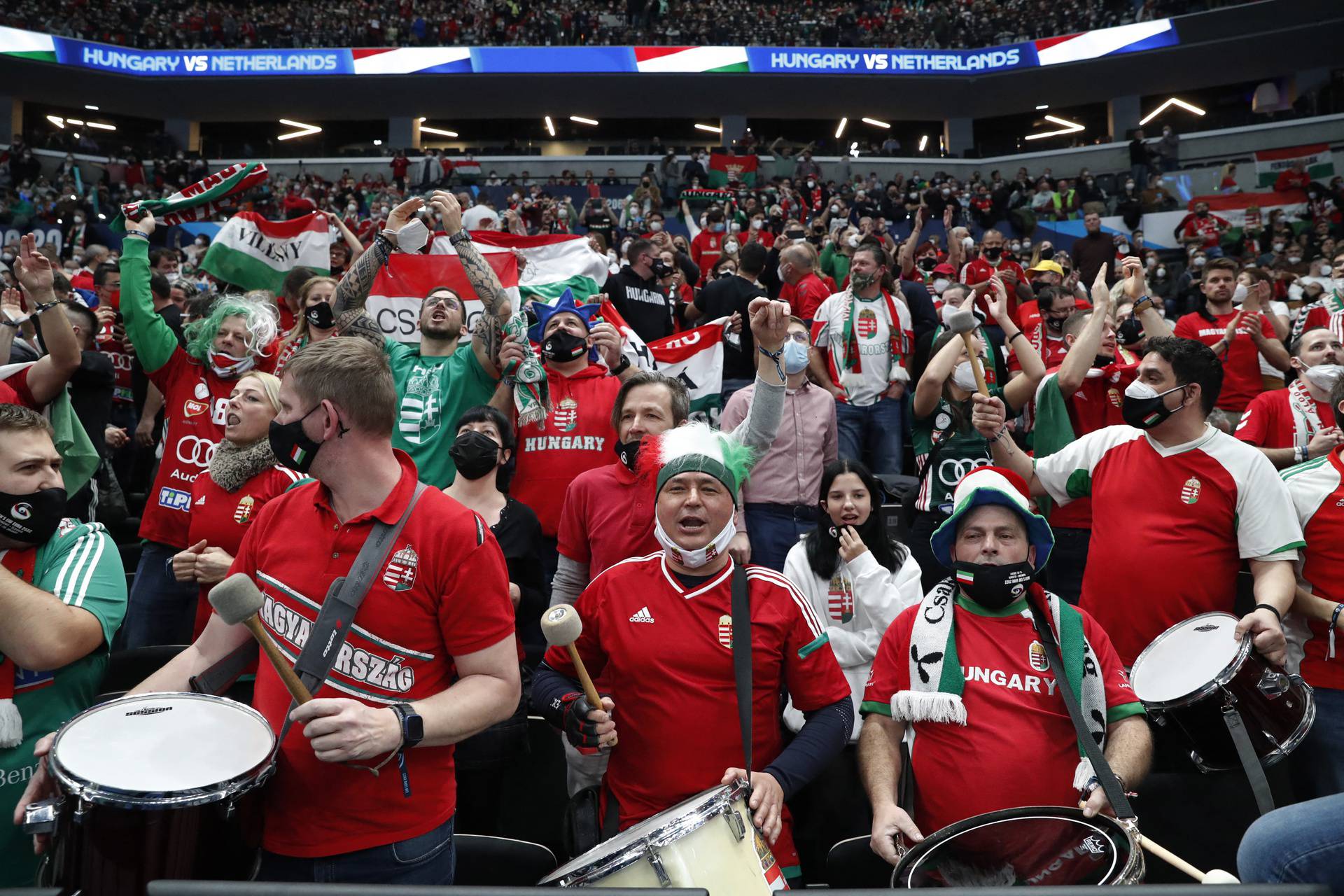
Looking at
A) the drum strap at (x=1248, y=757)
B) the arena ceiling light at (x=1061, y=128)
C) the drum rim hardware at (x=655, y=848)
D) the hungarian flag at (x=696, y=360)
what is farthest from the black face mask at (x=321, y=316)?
the arena ceiling light at (x=1061, y=128)

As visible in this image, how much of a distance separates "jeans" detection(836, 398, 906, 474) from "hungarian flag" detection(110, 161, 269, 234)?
14.3 feet

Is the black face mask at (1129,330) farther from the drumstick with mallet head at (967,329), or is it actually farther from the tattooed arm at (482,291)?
the tattooed arm at (482,291)

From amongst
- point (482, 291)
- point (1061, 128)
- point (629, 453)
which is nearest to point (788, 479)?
point (629, 453)

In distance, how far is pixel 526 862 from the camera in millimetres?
3096

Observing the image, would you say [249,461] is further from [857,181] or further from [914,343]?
[857,181]

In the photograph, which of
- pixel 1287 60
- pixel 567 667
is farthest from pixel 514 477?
pixel 1287 60

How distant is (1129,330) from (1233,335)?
1458mm

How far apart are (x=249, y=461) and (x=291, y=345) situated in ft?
5.91

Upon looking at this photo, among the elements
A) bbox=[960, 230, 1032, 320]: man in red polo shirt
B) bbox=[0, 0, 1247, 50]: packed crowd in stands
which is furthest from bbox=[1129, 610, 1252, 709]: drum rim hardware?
bbox=[0, 0, 1247, 50]: packed crowd in stands

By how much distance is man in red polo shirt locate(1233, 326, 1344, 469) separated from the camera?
18.3 feet

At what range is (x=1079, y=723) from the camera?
2.95 metres

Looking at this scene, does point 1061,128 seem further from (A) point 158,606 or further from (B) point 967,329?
(A) point 158,606

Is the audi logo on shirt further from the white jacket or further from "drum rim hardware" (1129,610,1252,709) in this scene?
"drum rim hardware" (1129,610,1252,709)

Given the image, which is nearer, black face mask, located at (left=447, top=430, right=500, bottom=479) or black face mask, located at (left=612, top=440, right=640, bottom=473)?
black face mask, located at (left=612, top=440, right=640, bottom=473)
